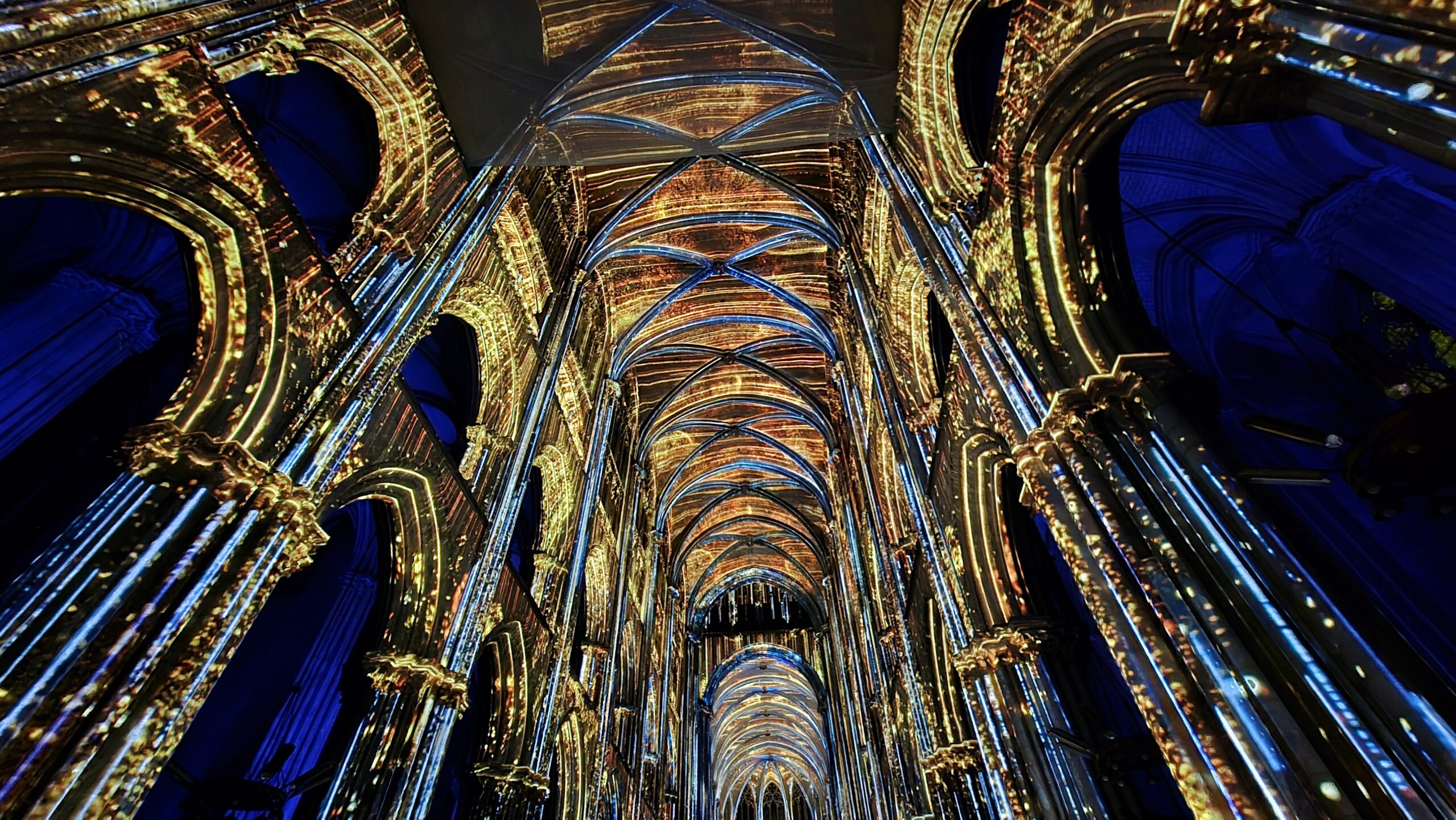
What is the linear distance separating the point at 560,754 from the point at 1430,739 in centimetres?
1078

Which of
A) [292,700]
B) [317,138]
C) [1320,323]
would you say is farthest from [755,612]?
[1320,323]

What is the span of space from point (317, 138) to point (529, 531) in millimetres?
6789

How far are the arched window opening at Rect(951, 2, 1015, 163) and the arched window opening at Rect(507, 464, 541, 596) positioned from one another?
769cm

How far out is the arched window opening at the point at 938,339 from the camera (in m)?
8.51

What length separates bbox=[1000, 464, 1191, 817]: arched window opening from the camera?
16.6ft

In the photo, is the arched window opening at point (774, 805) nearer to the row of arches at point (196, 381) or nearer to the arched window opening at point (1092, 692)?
the row of arches at point (196, 381)

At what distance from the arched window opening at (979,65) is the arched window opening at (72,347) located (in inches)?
296

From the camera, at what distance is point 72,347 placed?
5.59 m

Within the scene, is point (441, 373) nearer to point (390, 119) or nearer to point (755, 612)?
point (390, 119)

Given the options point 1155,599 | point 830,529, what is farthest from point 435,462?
point 830,529

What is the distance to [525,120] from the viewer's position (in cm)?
884

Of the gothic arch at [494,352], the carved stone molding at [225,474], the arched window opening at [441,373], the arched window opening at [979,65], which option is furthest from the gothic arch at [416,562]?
the arched window opening at [979,65]

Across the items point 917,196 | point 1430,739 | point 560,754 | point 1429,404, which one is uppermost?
point 917,196

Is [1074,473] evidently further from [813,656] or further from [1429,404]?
[813,656]
